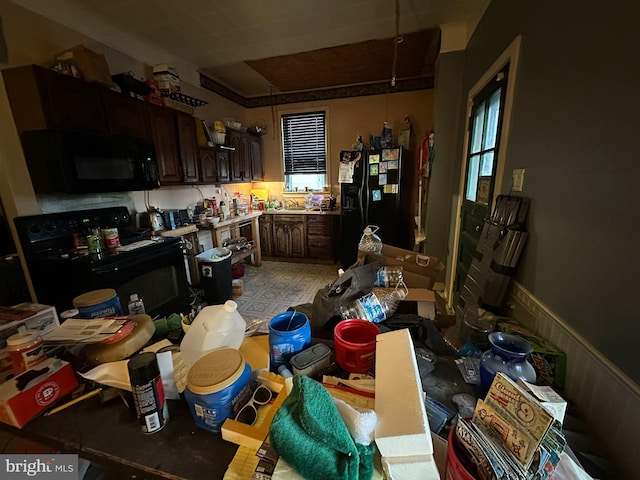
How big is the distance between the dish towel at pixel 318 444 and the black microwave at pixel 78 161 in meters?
2.33

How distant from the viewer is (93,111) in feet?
6.73

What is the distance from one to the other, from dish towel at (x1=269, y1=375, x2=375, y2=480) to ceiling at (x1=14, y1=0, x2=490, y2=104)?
2.79m

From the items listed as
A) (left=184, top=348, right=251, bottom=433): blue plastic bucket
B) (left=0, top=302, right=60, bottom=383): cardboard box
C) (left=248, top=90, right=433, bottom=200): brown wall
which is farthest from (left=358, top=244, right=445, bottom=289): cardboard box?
(left=248, top=90, right=433, bottom=200): brown wall

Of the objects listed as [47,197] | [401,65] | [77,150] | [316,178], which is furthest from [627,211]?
[316,178]

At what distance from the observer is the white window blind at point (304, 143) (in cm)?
450

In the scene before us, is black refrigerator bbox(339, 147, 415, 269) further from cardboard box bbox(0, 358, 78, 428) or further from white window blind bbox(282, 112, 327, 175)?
cardboard box bbox(0, 358, 78, 428)

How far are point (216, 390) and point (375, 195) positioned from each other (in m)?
3.42

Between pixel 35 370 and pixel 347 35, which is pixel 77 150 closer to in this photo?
pixel 35 370

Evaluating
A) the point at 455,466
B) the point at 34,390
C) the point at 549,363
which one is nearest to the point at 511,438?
the point at 455,466

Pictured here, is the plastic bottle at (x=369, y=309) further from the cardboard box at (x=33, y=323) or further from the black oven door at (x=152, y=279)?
the black oven door at (x=152, y=279)

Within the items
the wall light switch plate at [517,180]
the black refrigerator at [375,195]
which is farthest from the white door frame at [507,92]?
the black refrigerator at [375,195]

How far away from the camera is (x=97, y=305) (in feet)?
3.15

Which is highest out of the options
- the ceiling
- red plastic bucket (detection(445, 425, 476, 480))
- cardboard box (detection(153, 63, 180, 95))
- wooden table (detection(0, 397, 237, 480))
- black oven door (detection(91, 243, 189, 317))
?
the ceiling

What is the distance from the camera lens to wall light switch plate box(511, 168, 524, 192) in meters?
1.29
